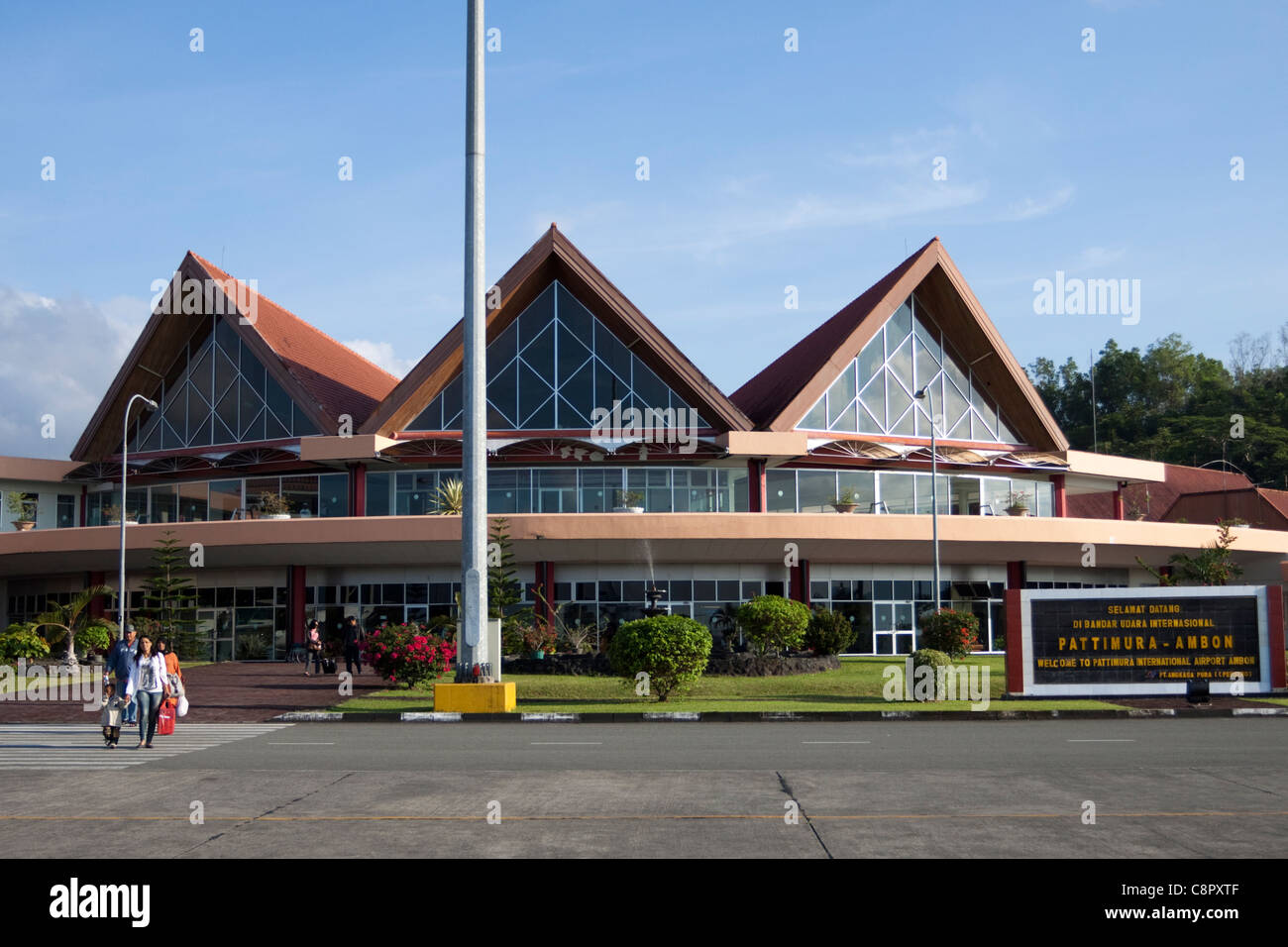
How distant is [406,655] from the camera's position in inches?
1003

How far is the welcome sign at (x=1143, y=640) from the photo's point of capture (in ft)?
76.5

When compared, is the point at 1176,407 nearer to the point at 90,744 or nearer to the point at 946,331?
the point at 946,331

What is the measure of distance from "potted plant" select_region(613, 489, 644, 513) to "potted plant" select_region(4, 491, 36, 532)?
2280 cm

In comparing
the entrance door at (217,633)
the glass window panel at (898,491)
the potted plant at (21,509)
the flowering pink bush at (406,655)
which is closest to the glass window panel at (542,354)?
the glass window panel at (898,491)

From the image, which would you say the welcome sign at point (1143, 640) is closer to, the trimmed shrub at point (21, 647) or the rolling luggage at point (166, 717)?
the rolling luggage at point (166, 717)

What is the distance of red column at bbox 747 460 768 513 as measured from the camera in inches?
1609

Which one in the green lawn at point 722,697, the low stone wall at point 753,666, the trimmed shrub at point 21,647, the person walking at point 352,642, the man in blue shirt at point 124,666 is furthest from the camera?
the trimmed shrub at point 21,647

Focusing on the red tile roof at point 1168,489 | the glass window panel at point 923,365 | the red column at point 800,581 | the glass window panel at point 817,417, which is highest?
the glass window panel at point 923,365

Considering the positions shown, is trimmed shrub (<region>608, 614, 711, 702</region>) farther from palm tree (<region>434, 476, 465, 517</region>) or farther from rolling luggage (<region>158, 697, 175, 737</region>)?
palm tree (<region>434, 476, 465, 517</region>)

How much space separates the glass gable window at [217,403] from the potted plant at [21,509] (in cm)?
473

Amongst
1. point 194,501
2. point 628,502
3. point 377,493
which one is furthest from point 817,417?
point 194,501

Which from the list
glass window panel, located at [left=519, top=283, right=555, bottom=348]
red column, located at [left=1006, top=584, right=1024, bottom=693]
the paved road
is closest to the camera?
the paved road

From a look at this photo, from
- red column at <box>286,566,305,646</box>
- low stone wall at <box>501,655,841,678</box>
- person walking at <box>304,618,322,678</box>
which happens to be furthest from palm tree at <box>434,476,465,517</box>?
low stone wall at <box>501,655,841,678</box>
